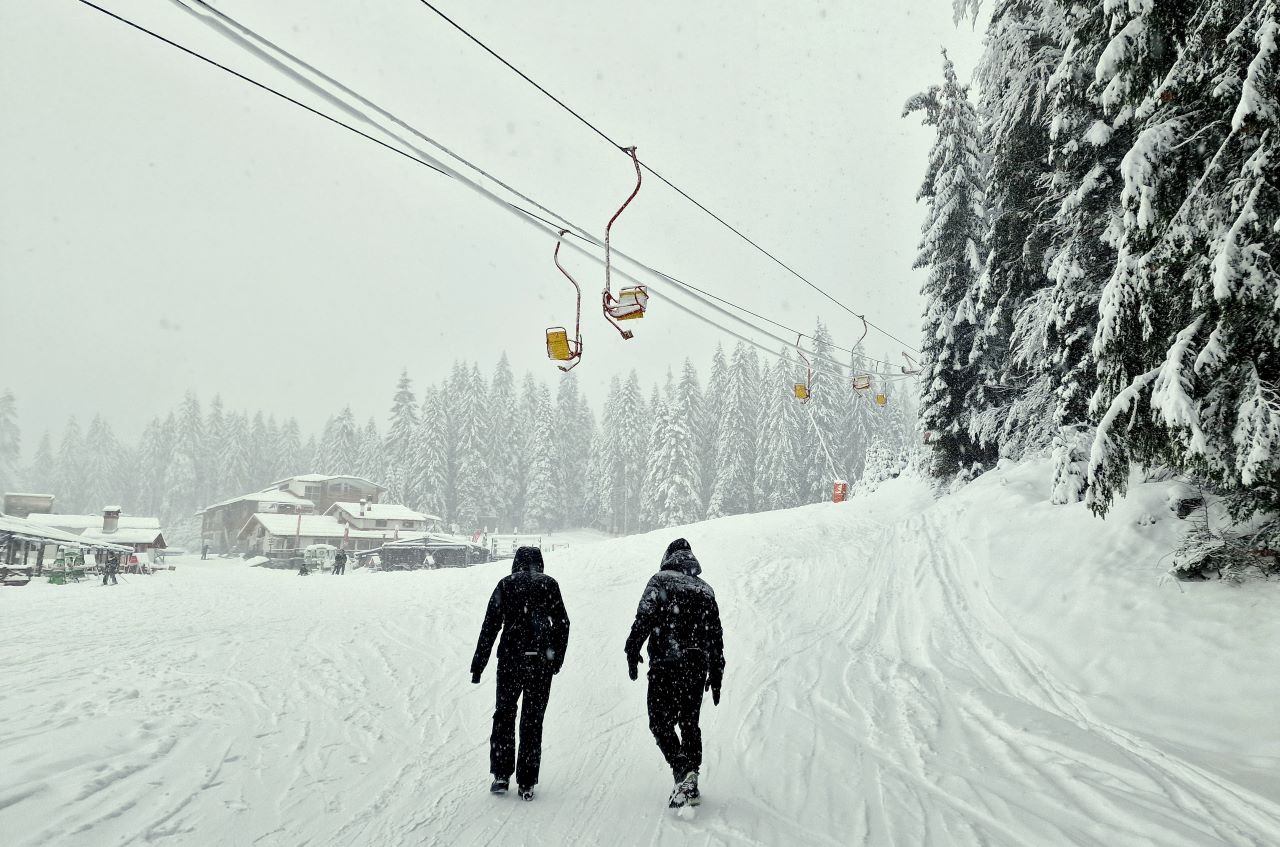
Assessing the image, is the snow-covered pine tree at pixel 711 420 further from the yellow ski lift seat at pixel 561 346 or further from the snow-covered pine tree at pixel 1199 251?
the snow-covered pine tree at pixel 1199 251

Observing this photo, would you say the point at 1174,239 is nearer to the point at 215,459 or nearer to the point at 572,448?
the point at 572,448

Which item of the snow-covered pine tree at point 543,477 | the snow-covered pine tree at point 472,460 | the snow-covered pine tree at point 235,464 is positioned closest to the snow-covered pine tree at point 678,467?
the snow-covered pine tree at point 543,477

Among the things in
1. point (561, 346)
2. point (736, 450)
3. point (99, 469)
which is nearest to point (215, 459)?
point (99, 469)

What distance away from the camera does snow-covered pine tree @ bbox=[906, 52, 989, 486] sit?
1802 centimetres

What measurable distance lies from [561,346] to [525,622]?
5811mm

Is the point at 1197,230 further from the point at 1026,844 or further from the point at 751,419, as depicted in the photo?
the point at 751,419

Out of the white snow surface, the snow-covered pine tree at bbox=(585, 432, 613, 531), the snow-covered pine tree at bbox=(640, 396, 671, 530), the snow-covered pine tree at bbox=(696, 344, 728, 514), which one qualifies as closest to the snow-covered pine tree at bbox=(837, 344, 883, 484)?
the snow-covered pine tree at bbox=(696, 344, 728, 514)

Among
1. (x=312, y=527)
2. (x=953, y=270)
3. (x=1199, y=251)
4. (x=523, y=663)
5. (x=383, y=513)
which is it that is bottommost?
(x=523, y=663)

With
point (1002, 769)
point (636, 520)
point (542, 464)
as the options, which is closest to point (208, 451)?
point (542, 464)

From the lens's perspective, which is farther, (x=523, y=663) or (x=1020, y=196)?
(x=1020, y=196)

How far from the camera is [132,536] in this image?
47594 millimetres

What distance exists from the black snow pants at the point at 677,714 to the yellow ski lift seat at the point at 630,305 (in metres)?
5.69

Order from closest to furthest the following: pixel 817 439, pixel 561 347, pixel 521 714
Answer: pixel 521 714 < pixel 561 347 < pixel 817 439

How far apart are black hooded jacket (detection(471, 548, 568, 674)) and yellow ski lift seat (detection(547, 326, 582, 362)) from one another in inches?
202
